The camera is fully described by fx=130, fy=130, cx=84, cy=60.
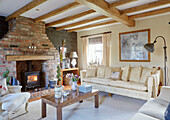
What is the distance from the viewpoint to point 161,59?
436cm

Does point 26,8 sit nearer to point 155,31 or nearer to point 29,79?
point 29,79

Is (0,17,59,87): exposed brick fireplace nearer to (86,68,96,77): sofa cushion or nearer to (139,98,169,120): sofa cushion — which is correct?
(86,68,96,77): sofa cushion

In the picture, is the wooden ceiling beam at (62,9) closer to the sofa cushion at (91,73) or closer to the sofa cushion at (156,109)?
the sofa cushion at (91,73)

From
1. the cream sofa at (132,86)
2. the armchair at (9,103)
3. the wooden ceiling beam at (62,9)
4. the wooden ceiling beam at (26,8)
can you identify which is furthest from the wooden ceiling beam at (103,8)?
the armchair at (9,103)

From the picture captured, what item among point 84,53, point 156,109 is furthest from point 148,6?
point 84,53

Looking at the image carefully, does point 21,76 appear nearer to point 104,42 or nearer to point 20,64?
point 20,64

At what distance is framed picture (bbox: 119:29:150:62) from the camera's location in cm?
465

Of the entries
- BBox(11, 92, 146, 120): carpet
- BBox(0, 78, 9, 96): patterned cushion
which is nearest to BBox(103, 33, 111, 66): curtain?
BBox(11, 92, 146, 120): carpet

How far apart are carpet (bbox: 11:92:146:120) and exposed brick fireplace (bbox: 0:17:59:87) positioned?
1312mm

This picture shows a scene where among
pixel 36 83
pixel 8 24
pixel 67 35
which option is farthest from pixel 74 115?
pixel 67 35

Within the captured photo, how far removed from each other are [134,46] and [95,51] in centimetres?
186

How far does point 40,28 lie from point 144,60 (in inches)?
154

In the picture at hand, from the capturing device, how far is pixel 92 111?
9.84 feet

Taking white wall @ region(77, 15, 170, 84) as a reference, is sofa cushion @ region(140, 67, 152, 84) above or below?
below
